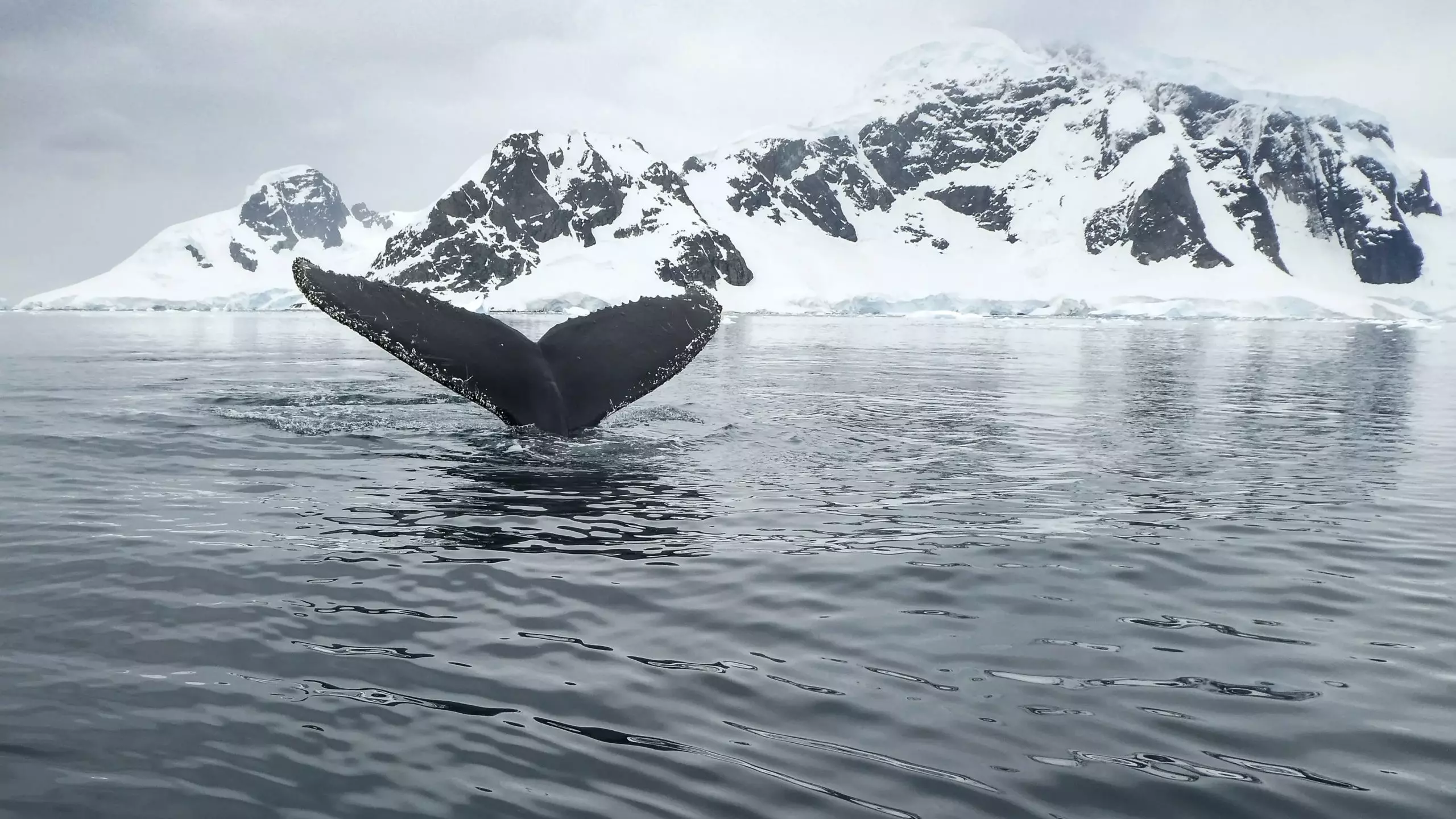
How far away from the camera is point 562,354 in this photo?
9.72 metres

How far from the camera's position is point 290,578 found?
223 inches

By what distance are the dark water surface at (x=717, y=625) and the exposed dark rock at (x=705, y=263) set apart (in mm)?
172652

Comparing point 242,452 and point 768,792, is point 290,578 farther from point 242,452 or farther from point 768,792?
point 242,452

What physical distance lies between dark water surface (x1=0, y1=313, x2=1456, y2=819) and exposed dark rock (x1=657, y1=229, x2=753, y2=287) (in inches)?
6797

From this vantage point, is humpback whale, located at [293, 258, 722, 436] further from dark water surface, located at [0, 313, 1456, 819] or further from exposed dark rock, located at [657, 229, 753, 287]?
exposed dark rock, located at [657, 229, 753, 287]

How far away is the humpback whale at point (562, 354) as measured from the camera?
8594mm

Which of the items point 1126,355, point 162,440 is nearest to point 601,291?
point 1126,355

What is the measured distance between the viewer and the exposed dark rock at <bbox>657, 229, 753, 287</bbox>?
18600 centimetres

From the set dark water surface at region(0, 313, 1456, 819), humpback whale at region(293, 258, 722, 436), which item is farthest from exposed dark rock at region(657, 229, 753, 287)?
dark water surface at region(0, 313, 1456, 819)

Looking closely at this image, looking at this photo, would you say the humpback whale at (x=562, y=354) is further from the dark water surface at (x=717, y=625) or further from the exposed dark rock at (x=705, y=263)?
the exposed dark rock at (x=705, y=263)

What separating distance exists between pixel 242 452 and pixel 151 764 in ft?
24.4

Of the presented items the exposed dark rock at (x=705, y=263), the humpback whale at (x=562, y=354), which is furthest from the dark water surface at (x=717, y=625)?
the exposed dark rock at (x=705, y=263)

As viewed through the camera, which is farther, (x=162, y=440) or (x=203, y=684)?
(x=162, y=440)

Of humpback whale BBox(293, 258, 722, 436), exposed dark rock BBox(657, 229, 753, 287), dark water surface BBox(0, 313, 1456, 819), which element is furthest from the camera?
exposed dark rock BBox(657, 229, 753, 287)
